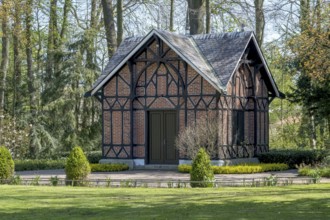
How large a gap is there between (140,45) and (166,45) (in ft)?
3.87

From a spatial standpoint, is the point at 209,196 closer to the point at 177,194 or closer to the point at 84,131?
the point at 177,194

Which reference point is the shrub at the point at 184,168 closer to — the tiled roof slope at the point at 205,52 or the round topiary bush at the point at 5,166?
the tiled roof slope at the point at 205,52

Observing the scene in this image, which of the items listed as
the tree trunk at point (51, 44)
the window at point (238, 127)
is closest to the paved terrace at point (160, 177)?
the window at point (238, 127)

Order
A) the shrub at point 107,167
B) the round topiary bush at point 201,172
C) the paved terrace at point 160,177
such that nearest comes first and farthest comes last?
the round topiary bush at point 201,172
the paved terrace at point 160,177
the shrub at point 107,167

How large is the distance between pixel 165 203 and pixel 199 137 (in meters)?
12.6

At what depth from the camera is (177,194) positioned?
19.8 m

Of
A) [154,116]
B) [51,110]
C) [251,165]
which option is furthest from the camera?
[51,110]

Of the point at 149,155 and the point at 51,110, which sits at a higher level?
the point at 51,110

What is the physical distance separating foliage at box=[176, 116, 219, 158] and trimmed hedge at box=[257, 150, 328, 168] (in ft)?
12.0

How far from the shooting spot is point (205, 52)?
33.6 m

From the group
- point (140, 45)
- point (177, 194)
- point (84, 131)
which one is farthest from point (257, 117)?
point (177, 194)

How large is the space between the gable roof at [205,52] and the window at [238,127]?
2229mm

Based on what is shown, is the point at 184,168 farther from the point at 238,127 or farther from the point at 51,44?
the point at 51,44

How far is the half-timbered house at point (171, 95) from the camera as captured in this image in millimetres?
31359
